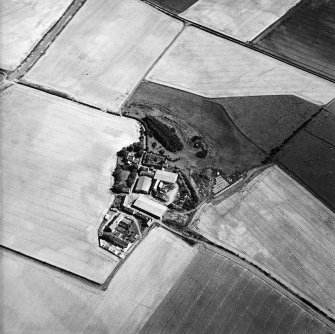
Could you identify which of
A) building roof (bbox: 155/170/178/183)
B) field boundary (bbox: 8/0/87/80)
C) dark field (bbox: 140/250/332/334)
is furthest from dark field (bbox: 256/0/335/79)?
dark field (bbox: 140/250/332/334)

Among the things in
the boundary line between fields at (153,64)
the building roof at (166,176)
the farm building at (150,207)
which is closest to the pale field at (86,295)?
the farm building at (150,207)

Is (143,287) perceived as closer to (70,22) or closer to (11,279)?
(11,279)

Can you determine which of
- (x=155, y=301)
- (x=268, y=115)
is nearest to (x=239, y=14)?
(x=268, y=115)

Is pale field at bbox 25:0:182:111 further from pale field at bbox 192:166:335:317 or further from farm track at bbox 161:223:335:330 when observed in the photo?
farm track at bbox 161:223:335:330

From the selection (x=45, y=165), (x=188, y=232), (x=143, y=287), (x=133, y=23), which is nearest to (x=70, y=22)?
(x=133, y=23)

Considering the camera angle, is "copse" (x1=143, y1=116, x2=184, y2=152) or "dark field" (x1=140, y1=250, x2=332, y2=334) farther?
"copse" (x1=143, y1=116, x2=184, y2=152)

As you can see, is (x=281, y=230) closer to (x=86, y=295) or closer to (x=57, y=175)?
(x=86, y=295)
